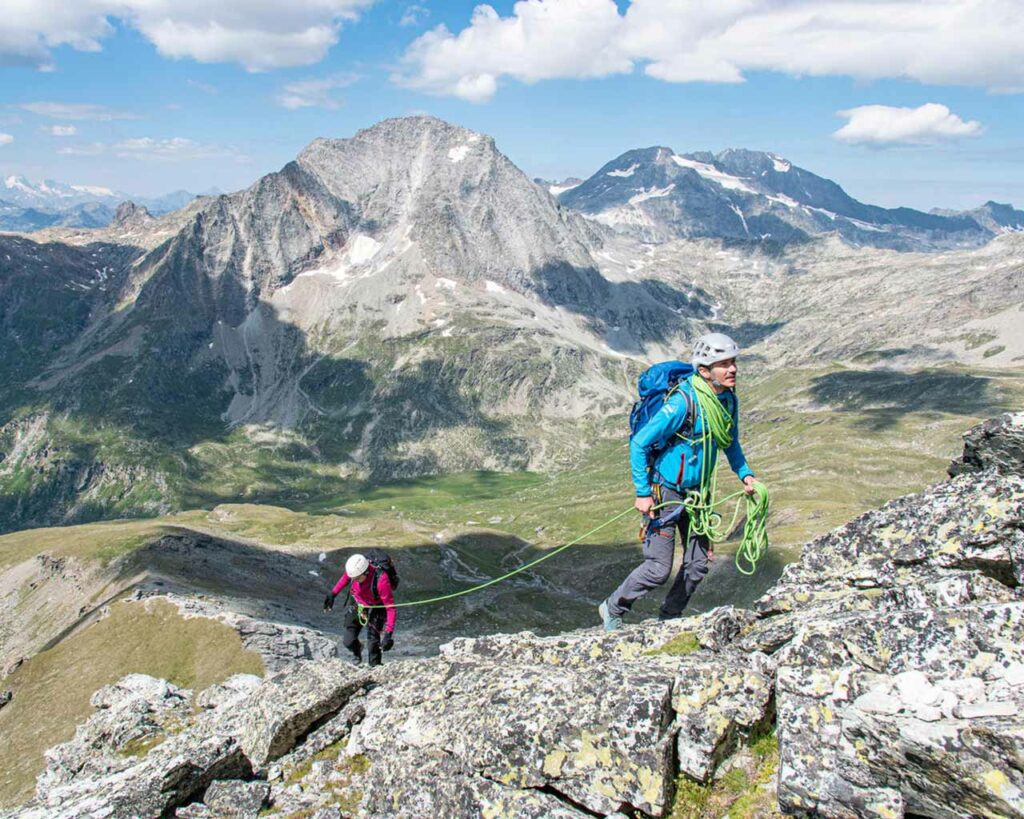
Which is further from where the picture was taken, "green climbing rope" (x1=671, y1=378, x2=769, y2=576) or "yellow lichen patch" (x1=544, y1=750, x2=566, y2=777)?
"green climbing rope" (x1=671, y1=378, x2=769, y2=576)

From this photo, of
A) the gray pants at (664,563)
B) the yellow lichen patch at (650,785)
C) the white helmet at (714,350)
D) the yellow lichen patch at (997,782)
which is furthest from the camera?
the gray pants at (664,563)

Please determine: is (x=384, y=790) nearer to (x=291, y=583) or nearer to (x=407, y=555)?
(x=291, y=583)

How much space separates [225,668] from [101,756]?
24.3m

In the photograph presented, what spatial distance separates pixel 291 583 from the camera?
332 feet

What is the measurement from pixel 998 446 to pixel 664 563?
1026 centimetres

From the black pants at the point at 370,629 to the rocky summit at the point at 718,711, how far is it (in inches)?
171

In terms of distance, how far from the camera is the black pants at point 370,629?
25.8m

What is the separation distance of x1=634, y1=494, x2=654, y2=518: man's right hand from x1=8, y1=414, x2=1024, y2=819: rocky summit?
3294 millimetres

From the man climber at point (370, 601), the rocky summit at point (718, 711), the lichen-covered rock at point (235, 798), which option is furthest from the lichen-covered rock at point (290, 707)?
the man climber at point (370, 601)

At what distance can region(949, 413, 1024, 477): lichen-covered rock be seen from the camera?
18156 millimetres

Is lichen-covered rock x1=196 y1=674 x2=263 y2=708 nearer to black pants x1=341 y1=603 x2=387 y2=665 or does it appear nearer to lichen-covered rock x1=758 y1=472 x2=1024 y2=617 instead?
black pants x1=341 y1=603 x2=387 y2=665

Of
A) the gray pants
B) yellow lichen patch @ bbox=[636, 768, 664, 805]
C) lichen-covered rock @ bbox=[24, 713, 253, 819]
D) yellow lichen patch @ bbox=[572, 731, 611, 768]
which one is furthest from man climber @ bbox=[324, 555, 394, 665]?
yellow lichen patch @ bbox=[636, 768, 664, 805]

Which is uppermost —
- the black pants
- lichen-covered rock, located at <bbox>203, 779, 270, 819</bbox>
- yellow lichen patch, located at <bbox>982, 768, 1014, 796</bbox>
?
yellow lichen patch, located at <bbox>982, 768, 1014, 796</bbox>

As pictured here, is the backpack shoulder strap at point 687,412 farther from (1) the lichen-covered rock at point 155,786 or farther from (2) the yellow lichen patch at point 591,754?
(1) the lichen-covered rock at point 155,786
